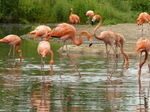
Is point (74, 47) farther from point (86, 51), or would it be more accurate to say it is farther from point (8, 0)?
point (8, 0)

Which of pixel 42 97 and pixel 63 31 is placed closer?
pixel 42 97

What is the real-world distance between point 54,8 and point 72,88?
34097 mm

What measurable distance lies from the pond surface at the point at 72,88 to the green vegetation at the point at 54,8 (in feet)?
88.8

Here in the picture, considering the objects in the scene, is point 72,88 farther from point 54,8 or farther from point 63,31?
point 54,8

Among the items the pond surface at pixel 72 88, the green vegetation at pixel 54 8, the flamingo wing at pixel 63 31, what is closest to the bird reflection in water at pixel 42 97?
the pond surface at pixel 72 88

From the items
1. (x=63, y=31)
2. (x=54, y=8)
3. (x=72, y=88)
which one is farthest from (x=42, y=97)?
(x=54, y=8)

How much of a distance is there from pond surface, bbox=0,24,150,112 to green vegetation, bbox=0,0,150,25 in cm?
2705

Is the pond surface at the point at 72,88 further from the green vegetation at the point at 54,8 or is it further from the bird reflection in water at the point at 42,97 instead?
the green vegetation at the point at 54,8

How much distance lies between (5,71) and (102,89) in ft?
11.5

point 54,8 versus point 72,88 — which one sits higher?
point 54,8

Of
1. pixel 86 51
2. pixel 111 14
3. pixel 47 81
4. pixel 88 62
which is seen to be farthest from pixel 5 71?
pixel 111 14

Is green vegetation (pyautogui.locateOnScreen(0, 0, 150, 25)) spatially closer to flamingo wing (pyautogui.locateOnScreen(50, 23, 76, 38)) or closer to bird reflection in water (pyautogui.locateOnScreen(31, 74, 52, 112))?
flamingo wing (pyautogui.locateOnScreen(50, 23, 76, 38))

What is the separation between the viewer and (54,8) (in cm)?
4338

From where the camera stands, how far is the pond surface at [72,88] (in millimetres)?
7769
